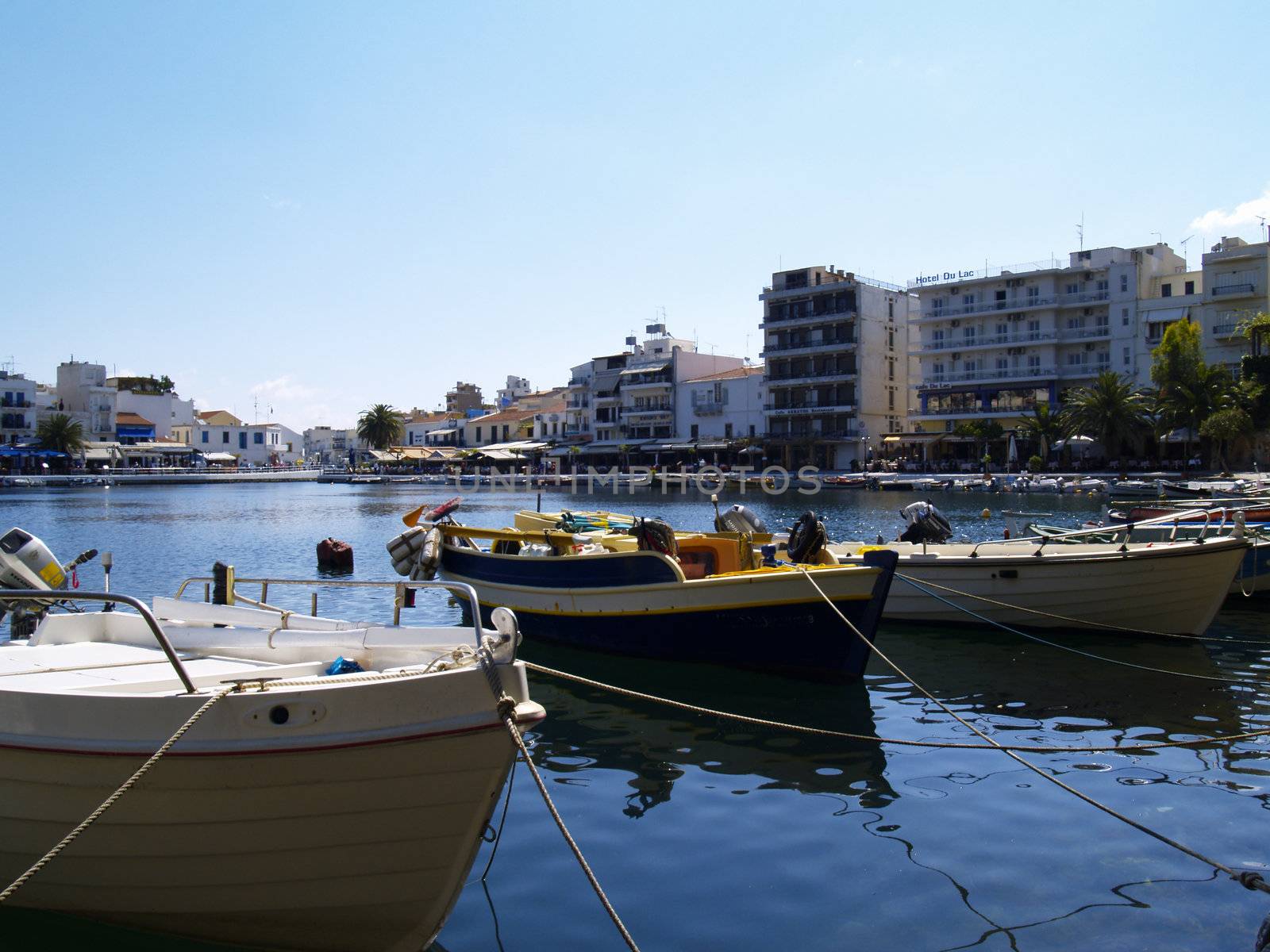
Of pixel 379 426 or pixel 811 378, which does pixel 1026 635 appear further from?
pixel 379 426

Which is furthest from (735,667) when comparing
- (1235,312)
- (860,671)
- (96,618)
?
(1235,312)

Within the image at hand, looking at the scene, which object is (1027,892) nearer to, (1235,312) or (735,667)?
(735,667)

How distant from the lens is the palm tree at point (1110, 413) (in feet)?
195

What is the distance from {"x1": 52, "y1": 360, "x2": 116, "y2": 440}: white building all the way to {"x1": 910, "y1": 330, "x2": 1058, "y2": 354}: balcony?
3232 inches

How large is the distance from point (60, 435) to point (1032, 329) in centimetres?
8518

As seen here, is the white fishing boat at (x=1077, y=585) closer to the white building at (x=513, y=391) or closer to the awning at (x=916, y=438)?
the awning at (x=916, y=438)

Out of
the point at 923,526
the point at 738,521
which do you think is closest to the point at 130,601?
the point at 738,521

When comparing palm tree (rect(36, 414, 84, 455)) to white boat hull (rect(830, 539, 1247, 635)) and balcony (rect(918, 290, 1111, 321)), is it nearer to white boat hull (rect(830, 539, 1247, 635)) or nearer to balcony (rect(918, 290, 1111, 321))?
balcony (rect(918, 290, 1111, 321))

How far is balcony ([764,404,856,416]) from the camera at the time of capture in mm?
78312

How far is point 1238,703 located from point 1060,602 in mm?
4073

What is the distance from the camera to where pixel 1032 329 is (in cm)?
7050

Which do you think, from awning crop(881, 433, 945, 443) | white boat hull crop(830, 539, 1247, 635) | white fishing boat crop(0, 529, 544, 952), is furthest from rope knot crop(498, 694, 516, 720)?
awning crop(881, 433, 945, 443)

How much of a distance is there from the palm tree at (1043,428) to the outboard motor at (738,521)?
175 ft

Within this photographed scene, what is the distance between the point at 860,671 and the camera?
40.0 ft
